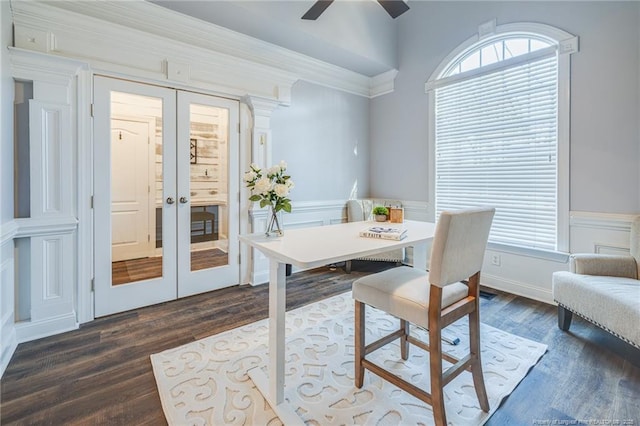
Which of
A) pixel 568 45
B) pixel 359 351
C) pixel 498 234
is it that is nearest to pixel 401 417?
pixel 359 351

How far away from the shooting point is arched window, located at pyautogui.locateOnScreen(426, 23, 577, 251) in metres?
2.84

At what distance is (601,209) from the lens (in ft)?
8.58

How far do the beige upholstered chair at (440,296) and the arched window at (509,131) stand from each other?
1.97 m

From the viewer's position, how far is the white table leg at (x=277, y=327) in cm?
151

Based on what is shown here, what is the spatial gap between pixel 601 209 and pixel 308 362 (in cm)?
278

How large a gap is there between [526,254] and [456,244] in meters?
2.30

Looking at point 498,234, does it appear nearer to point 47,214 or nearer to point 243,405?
point 243,405

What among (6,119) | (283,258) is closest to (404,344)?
(283,258)

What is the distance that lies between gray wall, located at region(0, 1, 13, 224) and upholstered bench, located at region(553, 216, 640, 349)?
3.89 metres

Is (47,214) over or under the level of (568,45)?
under

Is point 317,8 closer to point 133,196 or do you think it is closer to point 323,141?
point 323,141

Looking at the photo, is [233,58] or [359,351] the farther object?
[233,58]

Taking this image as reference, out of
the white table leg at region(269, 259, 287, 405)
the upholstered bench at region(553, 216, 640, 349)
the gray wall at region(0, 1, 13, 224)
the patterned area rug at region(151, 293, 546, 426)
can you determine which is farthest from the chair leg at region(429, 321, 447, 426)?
the gray wall at region(0, 1, 13, 224)

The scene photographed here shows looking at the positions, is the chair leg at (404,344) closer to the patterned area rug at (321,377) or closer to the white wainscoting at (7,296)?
the patterned area rug at (321,377)
